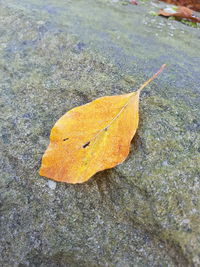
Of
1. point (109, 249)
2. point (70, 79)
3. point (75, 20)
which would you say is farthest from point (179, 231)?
point (75, 20)

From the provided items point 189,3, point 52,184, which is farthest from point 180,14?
point 52,184

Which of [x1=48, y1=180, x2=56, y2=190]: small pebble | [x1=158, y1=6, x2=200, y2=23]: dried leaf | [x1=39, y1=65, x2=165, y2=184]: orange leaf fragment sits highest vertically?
[x1=158, y1=6, x2=200, y2=23]: dried leaf

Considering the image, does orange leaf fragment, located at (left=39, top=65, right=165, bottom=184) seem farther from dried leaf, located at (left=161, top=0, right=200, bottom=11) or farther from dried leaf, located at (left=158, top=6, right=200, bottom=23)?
dried leaf, located at (left=161, top=0, right=200, bottom=11)

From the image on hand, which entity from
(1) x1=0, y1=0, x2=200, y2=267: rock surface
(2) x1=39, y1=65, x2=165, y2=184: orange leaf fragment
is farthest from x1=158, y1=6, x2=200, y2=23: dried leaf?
(2) x1=39, y1=65, x2=165, y2=184: orange leaf fragment

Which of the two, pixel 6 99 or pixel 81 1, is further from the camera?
pixel 81 1

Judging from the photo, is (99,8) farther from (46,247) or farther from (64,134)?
(46,247)

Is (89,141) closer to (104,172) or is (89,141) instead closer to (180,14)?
(104,172)

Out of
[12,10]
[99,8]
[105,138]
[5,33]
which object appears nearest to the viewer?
[105,138]

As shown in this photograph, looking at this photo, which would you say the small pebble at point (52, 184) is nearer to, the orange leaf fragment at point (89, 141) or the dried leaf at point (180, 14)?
the orange leaf fragment at point (89, 141)
